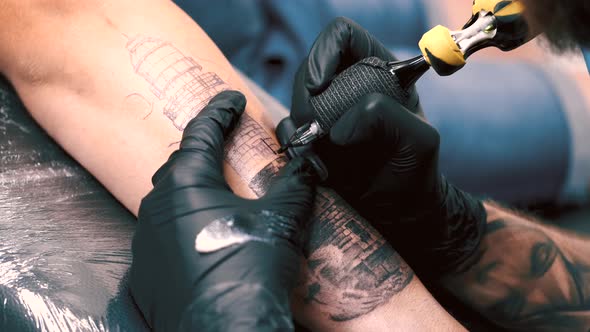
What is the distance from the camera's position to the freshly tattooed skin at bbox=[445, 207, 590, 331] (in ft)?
→ 3.65

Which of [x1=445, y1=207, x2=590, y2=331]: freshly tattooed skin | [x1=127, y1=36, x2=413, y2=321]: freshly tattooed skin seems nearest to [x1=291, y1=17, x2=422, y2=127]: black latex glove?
[x1=127, y1=36, x2=413, y2=321]: freshly tattooed skin

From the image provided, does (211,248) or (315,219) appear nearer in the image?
(211,248)

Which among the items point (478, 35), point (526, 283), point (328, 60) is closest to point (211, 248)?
point (328, 60)

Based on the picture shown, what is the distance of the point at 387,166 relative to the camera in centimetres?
96

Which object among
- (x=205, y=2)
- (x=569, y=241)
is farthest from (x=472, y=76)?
(x=205, y=2)

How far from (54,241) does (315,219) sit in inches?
19.6

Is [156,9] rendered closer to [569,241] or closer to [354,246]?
[354,246]

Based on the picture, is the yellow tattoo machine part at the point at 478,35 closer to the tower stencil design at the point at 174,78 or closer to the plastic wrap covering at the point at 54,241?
the tower stencil design at the point at 174,78

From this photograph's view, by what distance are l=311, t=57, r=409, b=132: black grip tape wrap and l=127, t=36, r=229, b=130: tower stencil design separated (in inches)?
9.0

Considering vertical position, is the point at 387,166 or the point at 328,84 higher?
the point at 328,84

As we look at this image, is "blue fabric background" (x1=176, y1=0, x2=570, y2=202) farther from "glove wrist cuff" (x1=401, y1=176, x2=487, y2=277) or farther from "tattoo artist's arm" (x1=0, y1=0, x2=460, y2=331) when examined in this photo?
"tattoo artist's arm" (x1=0, y1=0, x2=460, y2=331)

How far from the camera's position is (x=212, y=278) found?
0.76 m

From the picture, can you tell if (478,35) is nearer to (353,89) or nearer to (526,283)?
(353,89)

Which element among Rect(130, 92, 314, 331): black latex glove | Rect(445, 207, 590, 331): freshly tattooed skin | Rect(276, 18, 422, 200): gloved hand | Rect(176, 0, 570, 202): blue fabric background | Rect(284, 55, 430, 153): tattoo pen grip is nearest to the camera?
Rect(130, 92, 314, 331): black latex glove
